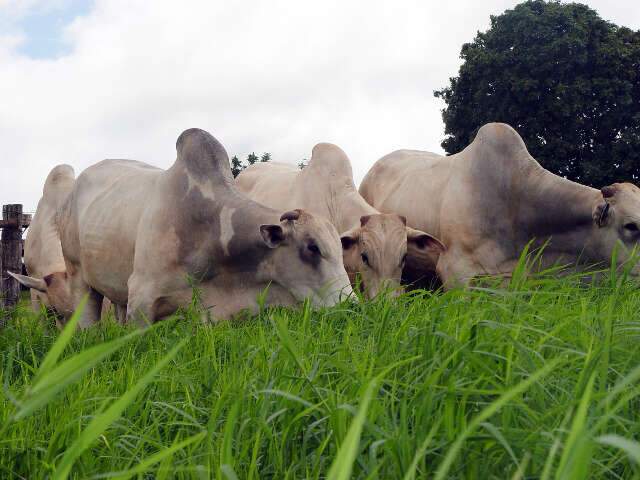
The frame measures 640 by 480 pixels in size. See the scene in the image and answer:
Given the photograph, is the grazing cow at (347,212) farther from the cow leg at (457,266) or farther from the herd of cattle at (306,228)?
the cow leg at (457,266)

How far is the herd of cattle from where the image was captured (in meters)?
5.55

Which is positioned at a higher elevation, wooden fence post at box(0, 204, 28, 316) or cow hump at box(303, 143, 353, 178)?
cow hump at box(303, 143, 353, 178)

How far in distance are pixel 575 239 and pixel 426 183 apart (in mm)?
1632

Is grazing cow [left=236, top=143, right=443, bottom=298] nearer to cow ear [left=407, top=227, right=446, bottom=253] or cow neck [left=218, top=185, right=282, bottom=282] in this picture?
cow ear [left=407, top=227, right=446, bottom=253]

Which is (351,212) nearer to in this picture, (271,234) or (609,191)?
(271,234)

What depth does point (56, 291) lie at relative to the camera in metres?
7.57

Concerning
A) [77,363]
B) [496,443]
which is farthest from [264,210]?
[77,363]

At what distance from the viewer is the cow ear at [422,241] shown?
21.4 ft

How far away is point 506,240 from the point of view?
22.9 ft

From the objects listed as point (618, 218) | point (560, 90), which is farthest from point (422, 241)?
point (560, 90)

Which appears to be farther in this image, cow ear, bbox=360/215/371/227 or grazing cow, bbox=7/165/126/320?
grazing cow, bbox=7/165/126/320

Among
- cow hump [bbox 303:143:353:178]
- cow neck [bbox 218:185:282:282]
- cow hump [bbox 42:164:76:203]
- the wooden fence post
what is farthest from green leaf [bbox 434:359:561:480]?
the wooden fence post

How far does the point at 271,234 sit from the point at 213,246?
430mm

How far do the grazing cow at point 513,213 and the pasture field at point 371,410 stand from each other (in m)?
3.49
